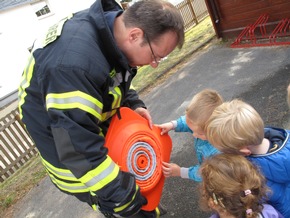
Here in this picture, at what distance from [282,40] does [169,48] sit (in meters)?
4.96

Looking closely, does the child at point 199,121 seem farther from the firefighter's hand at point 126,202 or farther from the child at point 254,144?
the firefighter's hand at point 126,202

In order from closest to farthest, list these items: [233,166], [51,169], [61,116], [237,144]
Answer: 1. [61,116]
2. [233,166]
3. [237,144]
4. [51,169]

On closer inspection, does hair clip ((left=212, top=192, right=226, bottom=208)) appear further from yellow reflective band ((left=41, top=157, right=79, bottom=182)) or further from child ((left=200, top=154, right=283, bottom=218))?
yellow reflective band ((left=41, top=157, right=79, bottom=182))

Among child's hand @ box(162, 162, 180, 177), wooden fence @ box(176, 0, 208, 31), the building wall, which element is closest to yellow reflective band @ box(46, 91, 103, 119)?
child's hand @ box(162, 162, 180, 177)

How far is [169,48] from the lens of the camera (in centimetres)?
185

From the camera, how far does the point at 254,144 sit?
183 centimetres

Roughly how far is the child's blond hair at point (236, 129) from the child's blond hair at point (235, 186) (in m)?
0.11

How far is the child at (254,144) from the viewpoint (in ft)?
5.91

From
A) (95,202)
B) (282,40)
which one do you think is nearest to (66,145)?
(95,202)

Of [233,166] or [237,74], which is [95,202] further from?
[237,74]

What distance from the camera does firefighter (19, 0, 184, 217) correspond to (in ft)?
4.71

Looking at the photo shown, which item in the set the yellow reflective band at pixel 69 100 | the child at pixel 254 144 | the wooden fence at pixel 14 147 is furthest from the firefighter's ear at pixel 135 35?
the wooden fence at pixel 14 147

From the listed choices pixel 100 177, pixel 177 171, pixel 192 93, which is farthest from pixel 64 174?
pixel 192 93

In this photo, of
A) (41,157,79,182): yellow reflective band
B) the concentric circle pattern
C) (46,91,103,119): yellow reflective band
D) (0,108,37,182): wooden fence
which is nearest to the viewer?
(46,91,103,119): yellow reflective band
